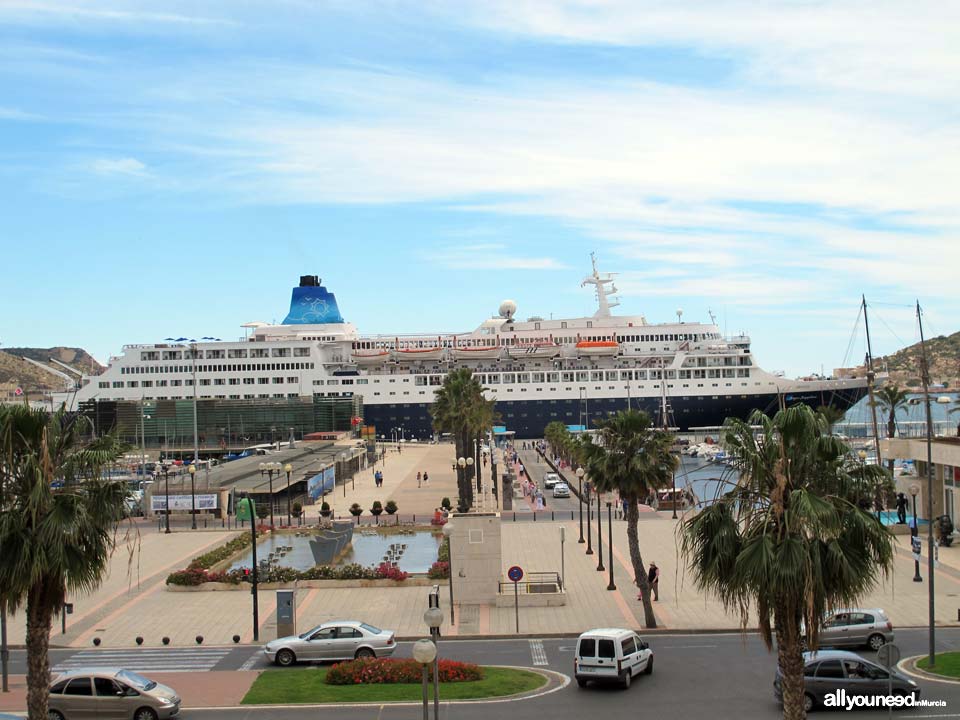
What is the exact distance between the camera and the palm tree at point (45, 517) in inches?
436

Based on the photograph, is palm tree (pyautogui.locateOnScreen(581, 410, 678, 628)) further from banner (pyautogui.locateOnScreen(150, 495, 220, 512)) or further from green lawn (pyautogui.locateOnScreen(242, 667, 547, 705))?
banner (pyautogui.locateOnScreen(150, 495, 220, 512))

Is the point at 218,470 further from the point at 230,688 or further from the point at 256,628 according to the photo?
the point at 230,688

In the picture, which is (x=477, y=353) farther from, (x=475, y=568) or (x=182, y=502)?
(x=475, y=568)

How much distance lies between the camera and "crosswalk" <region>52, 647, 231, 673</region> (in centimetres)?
1778

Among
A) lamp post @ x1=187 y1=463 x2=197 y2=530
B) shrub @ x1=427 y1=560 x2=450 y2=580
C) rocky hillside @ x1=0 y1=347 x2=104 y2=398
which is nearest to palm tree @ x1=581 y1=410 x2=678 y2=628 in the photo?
shrub @ x1=427 y1=560 x2=450 y2=580

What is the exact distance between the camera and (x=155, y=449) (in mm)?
90938

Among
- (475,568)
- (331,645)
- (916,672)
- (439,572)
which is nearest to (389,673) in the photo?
(331,645)

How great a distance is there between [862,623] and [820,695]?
415 centimetres

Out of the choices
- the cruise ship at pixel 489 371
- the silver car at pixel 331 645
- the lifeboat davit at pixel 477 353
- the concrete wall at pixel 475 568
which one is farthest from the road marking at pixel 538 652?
the lifeboat davit at pixel 477 353

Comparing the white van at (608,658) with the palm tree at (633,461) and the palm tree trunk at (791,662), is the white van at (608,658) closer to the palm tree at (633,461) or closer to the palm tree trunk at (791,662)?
the palm tree trunk at (791,662)

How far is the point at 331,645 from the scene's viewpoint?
1775 centimetres

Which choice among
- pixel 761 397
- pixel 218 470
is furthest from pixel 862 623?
pixel 761 397

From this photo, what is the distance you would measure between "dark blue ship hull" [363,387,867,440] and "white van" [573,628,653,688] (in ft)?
225

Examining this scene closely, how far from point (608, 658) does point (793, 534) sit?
5.77 meters
